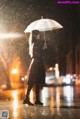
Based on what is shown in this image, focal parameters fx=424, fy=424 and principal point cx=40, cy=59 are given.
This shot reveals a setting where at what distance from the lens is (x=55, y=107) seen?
7559mm

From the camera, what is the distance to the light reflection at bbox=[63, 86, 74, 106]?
757 centimetres

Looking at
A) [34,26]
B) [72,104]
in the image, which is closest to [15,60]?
[34,26]

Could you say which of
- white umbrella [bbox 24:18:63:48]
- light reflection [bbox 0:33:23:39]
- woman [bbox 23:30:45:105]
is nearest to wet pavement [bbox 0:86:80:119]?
woman [bbox 23:30:45:105]

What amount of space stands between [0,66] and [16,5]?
44.7 inches

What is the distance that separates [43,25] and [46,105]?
1440 millimetres

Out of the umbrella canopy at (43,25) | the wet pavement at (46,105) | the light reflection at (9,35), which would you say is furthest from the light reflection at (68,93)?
the light reflection at (9,35)

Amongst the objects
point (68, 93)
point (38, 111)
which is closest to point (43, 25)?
point (68, 93)

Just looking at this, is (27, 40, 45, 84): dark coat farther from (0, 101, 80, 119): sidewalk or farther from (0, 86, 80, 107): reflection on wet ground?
(0, 101, 80, 119): sidewalk

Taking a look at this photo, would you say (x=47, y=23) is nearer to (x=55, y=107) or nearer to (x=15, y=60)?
(x=15, y=60)

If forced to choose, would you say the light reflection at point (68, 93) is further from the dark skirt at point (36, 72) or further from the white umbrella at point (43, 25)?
the white umbrella at point (43, 25)

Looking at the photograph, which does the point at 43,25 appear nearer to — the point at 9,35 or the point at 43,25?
the point at 43,25

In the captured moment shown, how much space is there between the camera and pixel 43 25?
7645 millimetres

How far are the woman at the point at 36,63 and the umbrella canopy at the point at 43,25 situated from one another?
0.39ft

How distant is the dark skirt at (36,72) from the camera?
761 centimetres
